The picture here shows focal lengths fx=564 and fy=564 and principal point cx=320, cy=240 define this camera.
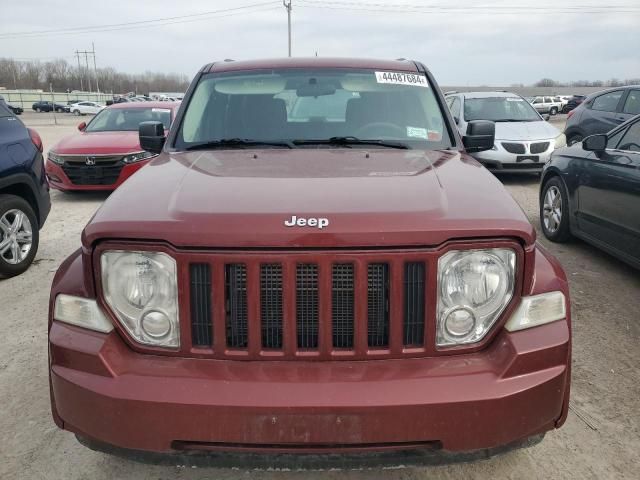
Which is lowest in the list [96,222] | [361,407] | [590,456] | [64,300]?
[590,456]

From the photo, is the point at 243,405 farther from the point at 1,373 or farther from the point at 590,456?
the point at 1,373

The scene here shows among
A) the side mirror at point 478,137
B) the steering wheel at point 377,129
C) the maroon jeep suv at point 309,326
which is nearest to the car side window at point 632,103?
the side mirror at point 478,137

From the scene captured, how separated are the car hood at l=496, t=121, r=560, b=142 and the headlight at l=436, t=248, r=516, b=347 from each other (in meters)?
9.04

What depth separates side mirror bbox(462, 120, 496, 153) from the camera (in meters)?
3.70

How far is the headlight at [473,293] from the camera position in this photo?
199cm

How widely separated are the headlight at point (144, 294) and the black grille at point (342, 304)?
21.8 inches

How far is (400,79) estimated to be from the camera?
3.58m

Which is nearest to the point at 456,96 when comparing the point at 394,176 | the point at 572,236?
Answer: the point at 572,236

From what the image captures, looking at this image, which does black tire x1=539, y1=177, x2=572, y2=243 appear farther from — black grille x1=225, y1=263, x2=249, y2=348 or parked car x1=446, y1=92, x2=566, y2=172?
black grille x1=225, y1=263, x2=249, y2=348

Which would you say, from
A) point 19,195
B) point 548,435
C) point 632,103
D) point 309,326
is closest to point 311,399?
point 309,326

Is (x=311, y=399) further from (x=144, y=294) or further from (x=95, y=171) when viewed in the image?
(x=95, y=171)

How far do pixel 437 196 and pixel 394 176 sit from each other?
0.30 meters

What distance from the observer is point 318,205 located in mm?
2031

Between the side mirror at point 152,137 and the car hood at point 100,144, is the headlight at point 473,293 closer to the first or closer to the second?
the side mirror at point 152,137
